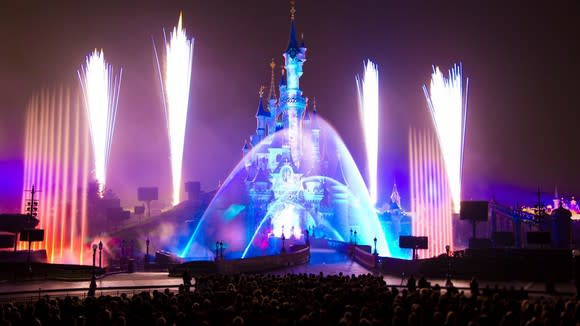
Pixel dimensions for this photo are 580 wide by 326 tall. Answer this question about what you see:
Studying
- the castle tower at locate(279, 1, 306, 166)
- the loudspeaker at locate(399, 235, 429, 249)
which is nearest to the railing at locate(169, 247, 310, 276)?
the loudspeaker at locate(399, 235, 429, 249)

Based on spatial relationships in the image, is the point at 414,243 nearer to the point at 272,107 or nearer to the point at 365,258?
the point at 365,258

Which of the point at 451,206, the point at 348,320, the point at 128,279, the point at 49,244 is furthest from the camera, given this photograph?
the point at 451,206

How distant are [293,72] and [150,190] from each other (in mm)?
34512

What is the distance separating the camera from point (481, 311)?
1783 cm

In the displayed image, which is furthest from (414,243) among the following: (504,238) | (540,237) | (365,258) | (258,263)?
(258,263)

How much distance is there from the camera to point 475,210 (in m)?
45.2

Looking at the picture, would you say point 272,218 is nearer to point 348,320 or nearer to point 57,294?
point 57,294

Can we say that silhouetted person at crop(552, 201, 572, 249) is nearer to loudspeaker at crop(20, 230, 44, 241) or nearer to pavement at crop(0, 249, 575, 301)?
pavement at crop(0, 249, 575, 301)

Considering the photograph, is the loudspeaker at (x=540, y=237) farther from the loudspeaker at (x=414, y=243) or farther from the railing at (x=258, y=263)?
the railing at (x=258, y=263)

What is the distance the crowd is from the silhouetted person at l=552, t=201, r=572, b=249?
2607 centimetres

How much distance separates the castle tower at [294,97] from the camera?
109 meters

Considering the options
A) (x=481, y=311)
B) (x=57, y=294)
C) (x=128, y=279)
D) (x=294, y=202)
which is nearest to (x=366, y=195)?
(x=294, y=202)

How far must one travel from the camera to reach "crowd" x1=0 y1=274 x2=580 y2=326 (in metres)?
16.8

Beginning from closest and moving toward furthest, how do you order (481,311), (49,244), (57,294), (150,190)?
(481,311), (57,294), (49,244), (150,190)
